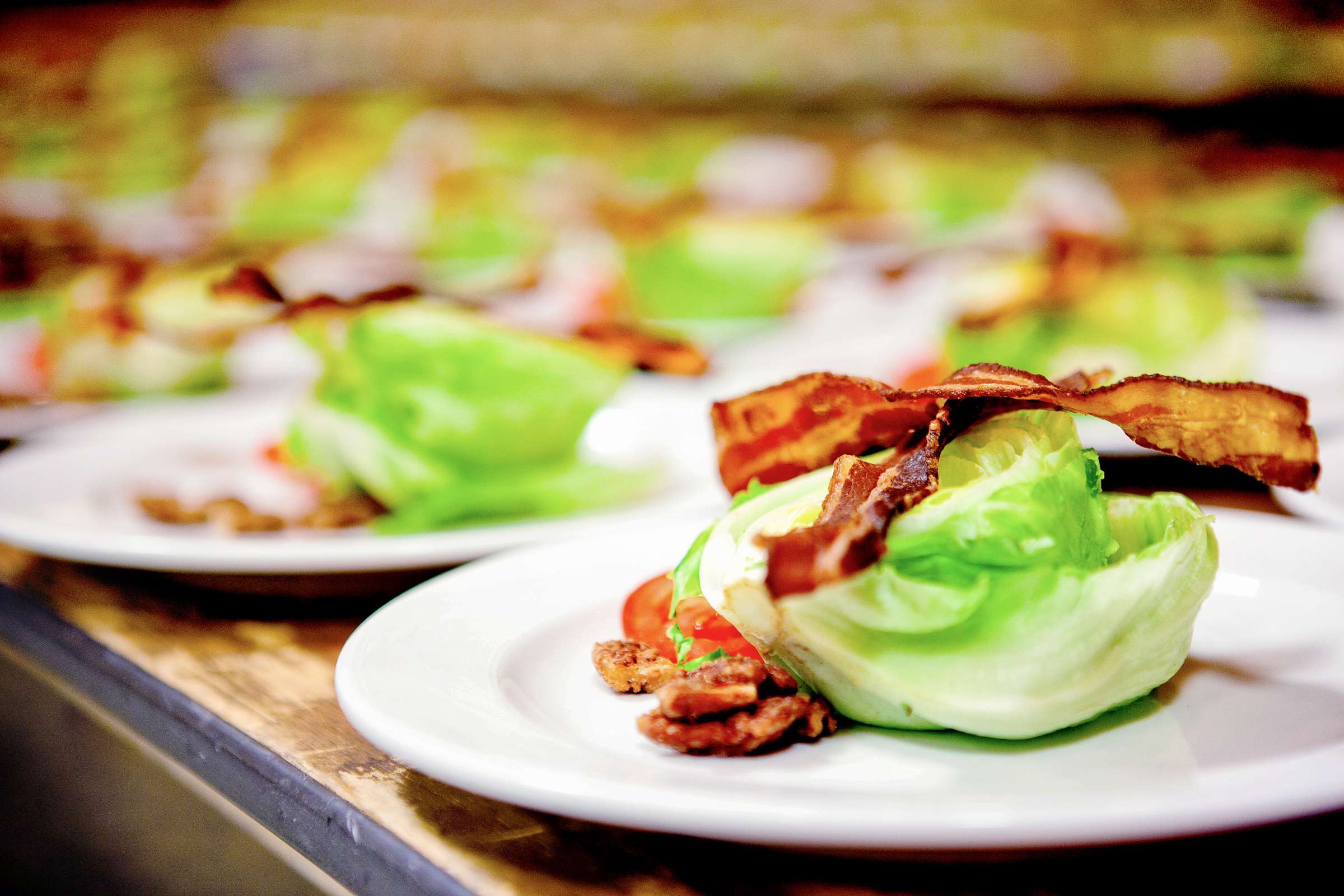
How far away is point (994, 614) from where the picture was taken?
2.66 ft

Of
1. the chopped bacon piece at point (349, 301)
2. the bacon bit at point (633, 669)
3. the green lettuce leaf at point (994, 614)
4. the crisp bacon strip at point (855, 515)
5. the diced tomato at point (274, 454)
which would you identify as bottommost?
the diced tomato at point (274, 454)

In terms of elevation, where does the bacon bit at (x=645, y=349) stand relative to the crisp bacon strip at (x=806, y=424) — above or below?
below

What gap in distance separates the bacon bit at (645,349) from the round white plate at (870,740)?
1.43 feet

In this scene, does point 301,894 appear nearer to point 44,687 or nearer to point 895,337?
point 44,687

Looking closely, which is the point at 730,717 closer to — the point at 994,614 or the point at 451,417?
the point at 994,614

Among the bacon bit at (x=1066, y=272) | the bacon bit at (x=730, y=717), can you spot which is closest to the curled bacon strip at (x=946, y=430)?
the bacon bit at (x=730, y=717)

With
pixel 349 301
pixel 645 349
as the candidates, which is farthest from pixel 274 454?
pixel 645 349

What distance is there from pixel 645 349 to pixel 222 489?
28.4 inches

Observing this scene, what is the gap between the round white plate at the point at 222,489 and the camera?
1.30 m

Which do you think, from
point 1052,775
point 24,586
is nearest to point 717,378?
point 24,586

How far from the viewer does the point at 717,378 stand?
7.29ft

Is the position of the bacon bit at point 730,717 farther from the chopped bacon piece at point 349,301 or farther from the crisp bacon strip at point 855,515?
the chopped bacon piece at point 349,301

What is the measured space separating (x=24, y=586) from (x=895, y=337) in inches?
64.1

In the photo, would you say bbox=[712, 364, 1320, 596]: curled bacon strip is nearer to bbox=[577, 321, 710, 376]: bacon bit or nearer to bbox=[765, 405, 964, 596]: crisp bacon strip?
bbox=[765, 405, 964, 596]: crisp bacon strip
